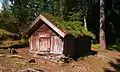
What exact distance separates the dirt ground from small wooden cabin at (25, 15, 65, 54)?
1.14 m

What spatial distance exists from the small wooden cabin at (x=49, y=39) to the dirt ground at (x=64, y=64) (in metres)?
1.09

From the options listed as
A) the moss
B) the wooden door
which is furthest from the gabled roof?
the wooden door

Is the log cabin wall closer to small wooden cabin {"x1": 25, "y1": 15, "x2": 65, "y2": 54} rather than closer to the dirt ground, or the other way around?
small wooden cabin {"x1": 25, "y1": 15, "x2": 65, "y2": 54}

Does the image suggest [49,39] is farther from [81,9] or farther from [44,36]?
[81,9]

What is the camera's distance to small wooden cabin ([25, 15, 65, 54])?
2388 centimetres

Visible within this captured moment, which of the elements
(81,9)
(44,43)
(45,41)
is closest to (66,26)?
(45,41)

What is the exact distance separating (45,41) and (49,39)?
0.45 meters

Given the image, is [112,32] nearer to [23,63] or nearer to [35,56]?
[35,56]

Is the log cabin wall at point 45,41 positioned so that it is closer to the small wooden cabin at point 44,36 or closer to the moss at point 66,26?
the small wooden cabin at point 44,36

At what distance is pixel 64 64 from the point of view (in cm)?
2281

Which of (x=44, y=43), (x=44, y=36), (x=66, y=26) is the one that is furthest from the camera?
(x=44, y=36)

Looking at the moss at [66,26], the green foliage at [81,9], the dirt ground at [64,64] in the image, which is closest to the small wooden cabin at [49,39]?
the moss at [66,26]

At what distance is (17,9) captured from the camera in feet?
178

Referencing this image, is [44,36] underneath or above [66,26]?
underneath
